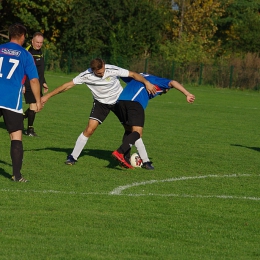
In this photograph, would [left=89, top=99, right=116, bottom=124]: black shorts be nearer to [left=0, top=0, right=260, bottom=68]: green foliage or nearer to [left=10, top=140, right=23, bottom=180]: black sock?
[left=10, top=140, right=23, bottom=180]: black sock

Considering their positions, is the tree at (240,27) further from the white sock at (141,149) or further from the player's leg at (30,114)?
the white sock at (141,149)

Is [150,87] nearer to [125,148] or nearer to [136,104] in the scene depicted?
[136,104]

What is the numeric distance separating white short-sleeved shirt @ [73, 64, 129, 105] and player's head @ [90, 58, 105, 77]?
0.52 feet

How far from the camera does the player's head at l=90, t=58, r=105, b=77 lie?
36.8 feet

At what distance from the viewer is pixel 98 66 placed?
11.2 metres

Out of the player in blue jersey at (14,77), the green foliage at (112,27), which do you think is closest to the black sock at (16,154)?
the player in blue jersey at (14,77)

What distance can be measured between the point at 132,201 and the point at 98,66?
305 cm

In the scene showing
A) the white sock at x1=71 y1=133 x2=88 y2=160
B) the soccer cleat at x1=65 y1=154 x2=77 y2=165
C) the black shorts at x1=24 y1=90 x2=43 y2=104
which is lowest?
the soccer cleat at x1=65 y1=154 x2=77 y2=165

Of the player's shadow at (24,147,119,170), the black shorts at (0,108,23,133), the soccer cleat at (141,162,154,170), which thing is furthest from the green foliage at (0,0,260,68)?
the black shorts at (0,108,23,133)

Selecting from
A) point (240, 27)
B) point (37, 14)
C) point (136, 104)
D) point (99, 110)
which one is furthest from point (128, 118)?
point (240, 27)

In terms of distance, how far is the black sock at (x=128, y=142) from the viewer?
11.3m

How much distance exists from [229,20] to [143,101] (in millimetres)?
59980

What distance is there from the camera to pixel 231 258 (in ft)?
21.0

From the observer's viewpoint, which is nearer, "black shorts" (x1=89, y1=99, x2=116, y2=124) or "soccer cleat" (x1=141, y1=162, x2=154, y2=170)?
"soccer cleat" (x1=141, y1=162, x2=154, y2=170)
